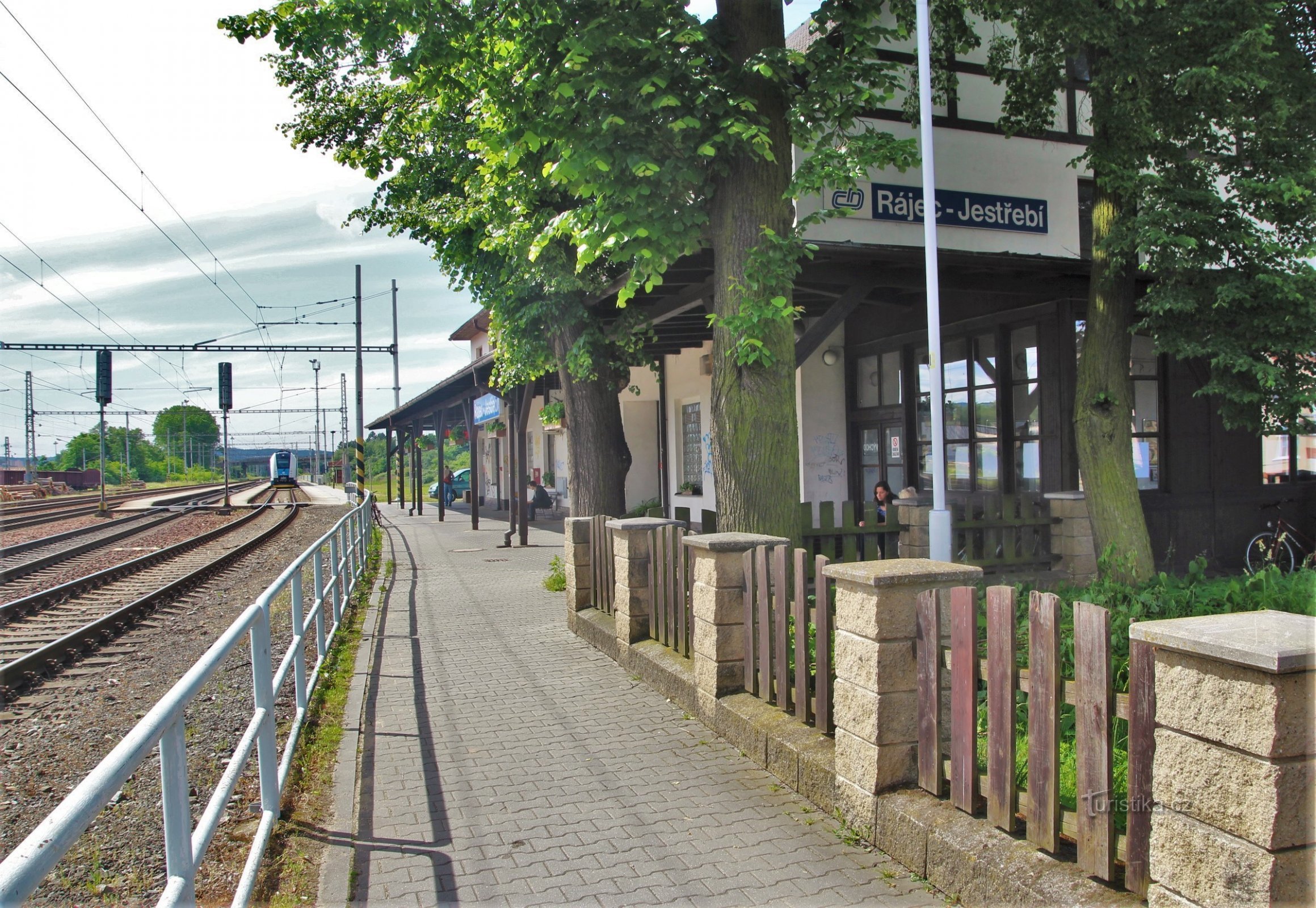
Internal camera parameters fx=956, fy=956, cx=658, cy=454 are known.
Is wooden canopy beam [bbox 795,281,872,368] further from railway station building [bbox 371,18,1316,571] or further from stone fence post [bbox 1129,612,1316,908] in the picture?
stone fence post [bbox 1129,612,1316,908]

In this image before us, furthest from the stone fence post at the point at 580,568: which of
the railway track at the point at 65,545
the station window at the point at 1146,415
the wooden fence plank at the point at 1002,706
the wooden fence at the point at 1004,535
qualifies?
the railway track at the point at 65,545

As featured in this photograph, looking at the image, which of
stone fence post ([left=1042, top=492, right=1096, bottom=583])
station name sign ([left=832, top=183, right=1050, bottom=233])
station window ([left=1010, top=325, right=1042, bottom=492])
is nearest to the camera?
stone fence post ([left=1042, top=492, right=1096, bottom=583])

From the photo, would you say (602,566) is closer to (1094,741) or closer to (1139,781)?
(1094,741)

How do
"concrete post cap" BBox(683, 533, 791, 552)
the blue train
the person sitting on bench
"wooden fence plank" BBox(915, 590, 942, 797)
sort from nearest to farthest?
"wooden fence plank" BBox(915, 590, 942, 797), "concrete post cap" BBox(683, 533, 791, 552), the person sitting on bench, the blue train

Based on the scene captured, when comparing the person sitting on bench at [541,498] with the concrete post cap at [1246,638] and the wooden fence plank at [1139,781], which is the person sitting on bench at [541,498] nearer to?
the wooden fence plank at [1139,781]

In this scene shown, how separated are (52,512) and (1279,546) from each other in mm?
34923

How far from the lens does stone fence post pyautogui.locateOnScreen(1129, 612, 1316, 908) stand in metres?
2.30

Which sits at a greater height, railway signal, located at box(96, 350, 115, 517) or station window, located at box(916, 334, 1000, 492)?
railway signal, located at box(96, 350, 115, 517)

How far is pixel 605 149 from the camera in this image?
23.4 feet

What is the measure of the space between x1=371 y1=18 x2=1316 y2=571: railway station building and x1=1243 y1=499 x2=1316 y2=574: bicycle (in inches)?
6.7

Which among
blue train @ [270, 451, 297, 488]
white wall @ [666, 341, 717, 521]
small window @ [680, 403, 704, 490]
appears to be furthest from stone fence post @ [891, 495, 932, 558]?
blue train @ [270, 451, 297, 488]

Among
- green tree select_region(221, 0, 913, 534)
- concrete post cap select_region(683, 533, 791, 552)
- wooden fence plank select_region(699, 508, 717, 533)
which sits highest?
green tree select_region(221, 0, 913, 534)

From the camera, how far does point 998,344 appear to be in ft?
40.5

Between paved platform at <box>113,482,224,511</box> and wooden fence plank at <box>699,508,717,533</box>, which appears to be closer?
wooden fence plank at <box>699,508,717,533</box>
